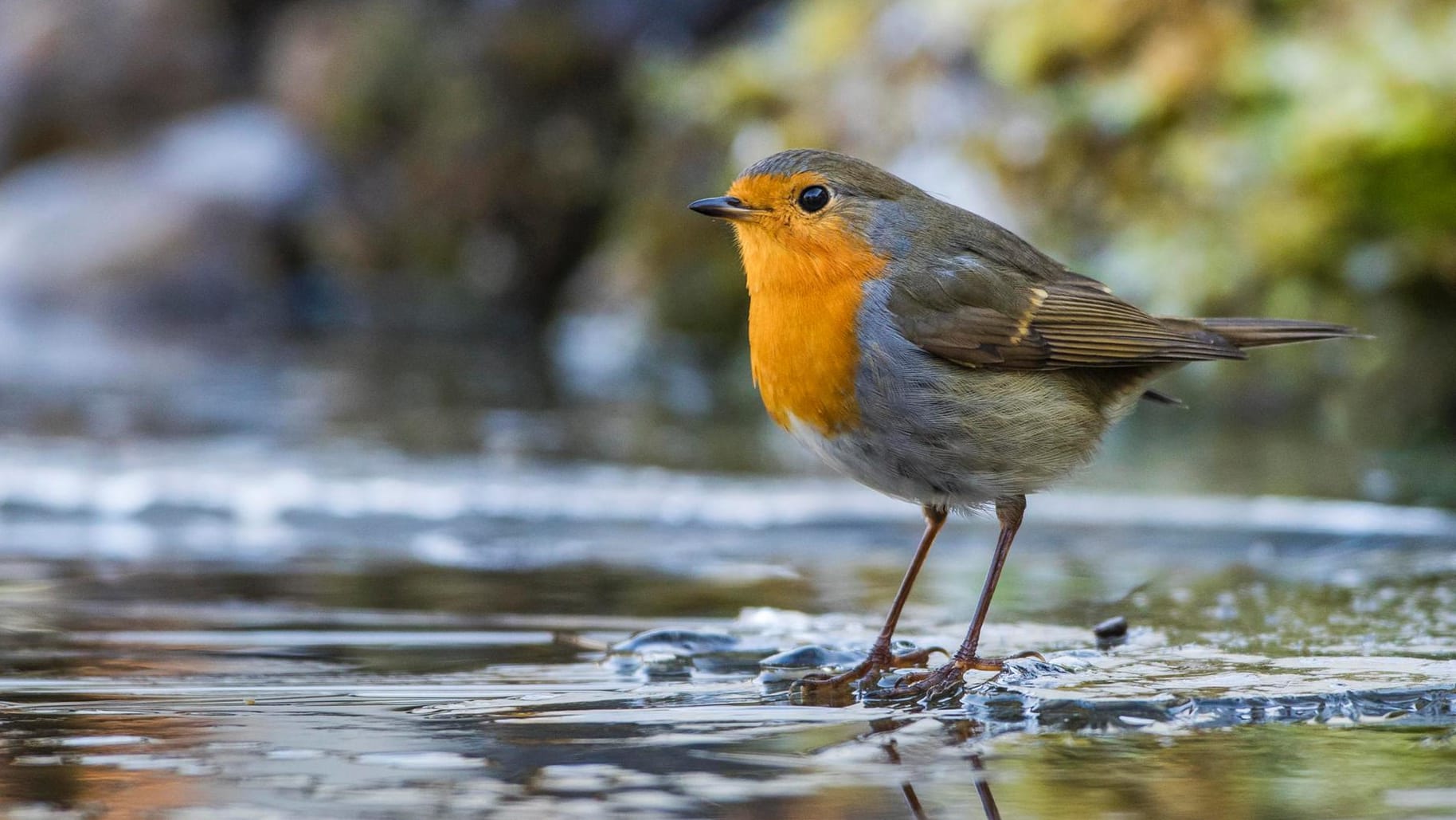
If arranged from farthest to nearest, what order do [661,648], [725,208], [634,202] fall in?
[634,202]
[725,208]
[661,648]

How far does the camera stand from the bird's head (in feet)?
12.8

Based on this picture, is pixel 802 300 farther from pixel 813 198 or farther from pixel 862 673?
pixel 862 673

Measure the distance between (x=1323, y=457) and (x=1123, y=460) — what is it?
2.72 feet

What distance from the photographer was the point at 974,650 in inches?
137

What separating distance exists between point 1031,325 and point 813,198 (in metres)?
0.60

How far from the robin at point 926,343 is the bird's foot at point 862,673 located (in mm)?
11

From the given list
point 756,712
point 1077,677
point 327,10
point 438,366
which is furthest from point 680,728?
point 327,10

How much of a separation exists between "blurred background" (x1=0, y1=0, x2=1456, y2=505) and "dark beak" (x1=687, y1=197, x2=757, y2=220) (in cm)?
300

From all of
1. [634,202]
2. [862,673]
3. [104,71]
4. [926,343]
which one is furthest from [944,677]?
[104,71]

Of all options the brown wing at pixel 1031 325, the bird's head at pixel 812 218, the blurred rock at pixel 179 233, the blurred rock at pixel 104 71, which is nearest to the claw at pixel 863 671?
the brown wing at pixel 1031 325

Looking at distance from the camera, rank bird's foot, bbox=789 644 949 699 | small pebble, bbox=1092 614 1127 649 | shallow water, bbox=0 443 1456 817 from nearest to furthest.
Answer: shallow water, bbox=0 443 1456 817 < bird's foot, bbox=789 644 949 699 < small pebble, bbox=1092 614 1127 649

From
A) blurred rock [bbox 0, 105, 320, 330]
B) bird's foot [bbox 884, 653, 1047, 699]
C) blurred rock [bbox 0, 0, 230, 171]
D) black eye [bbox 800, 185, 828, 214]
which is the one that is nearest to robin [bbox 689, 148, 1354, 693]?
black eye [bbox 800, 185, 828, 214]

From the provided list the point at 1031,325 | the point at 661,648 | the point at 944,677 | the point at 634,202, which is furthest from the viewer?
the point at 634,202

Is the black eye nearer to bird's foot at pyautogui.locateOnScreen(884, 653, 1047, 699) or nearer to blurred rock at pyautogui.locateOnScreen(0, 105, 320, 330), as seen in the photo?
bird's foot at pyautogui.locateOnScreen(884, 653, 1047, 699)
